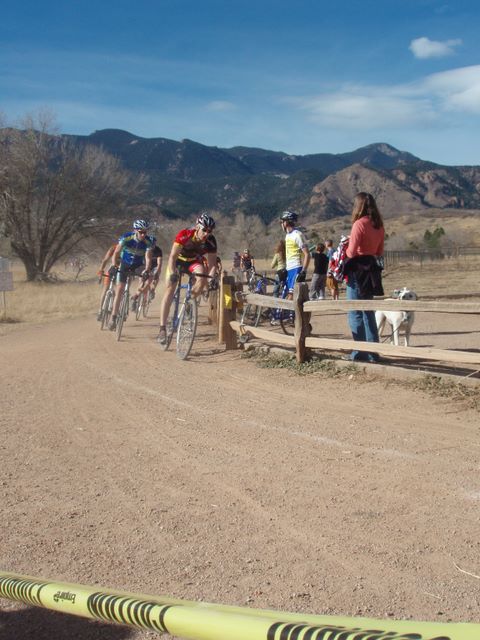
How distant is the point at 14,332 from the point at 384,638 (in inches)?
629

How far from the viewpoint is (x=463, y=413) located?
6633 mm

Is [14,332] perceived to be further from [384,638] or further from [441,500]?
[384,638]

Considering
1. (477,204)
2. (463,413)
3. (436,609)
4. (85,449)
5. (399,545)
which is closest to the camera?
(436,609)

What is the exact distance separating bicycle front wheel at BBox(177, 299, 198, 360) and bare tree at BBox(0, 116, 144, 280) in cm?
3119

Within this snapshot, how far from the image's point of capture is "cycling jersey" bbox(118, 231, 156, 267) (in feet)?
43.7

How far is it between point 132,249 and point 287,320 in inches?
124

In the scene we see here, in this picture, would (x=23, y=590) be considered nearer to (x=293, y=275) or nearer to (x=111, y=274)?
(x=293, y=275)

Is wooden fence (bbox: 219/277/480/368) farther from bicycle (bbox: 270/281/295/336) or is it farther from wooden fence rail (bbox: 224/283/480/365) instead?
bicycle (bbox: 270/281/295/336)

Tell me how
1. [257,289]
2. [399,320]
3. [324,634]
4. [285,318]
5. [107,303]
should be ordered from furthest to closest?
1. [257,289]
2. [107,303]
3. [285,318]
4. [399,320]
5. [324,634]

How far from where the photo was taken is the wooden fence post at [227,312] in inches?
447

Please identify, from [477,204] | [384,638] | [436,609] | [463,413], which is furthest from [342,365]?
[477,204]

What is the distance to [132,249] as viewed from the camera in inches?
527

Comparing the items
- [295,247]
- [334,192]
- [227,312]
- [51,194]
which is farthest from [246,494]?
[334,192]

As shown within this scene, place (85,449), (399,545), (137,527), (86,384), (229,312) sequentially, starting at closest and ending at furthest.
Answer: (399,545), (137,527), (85,449), (86,384), (229,312)
